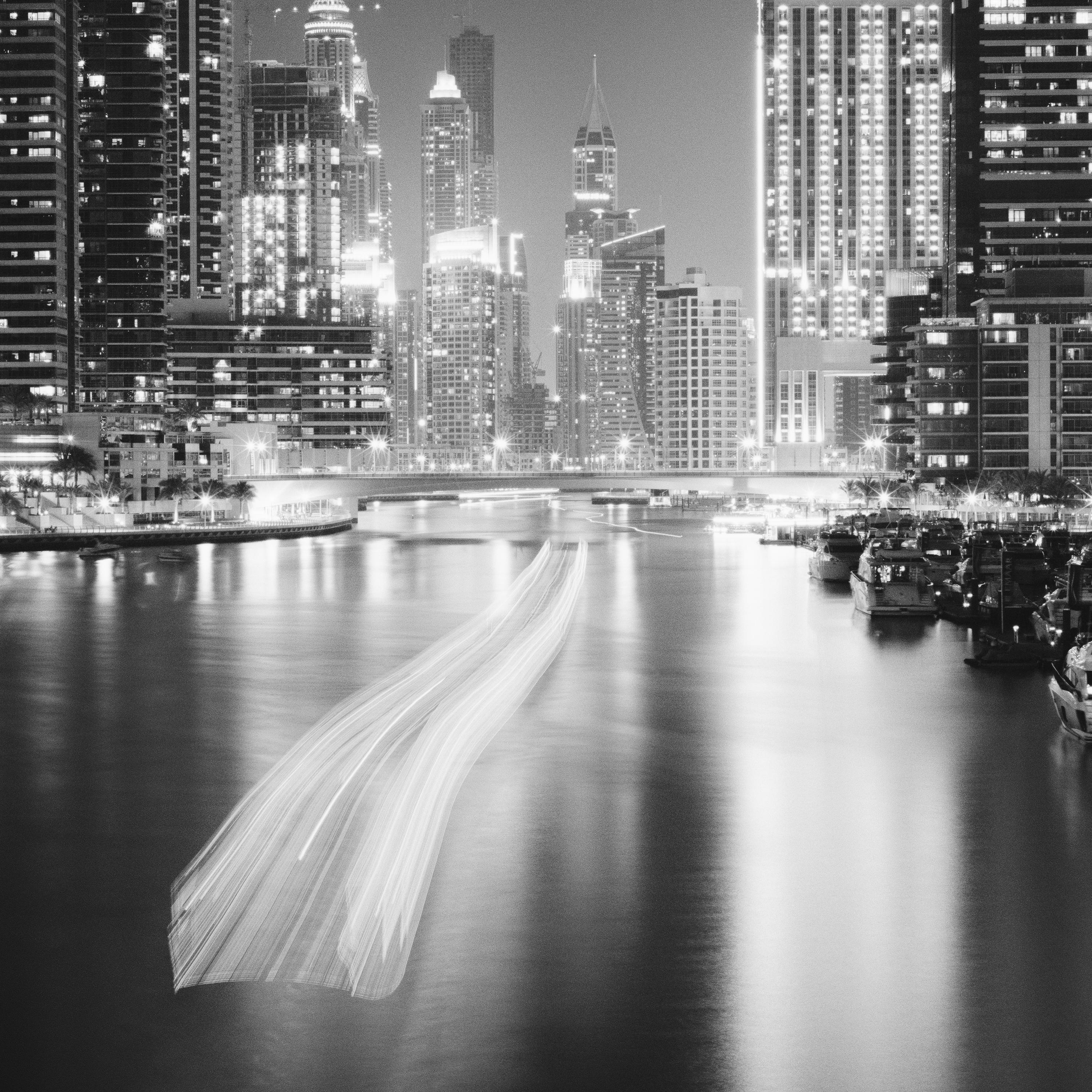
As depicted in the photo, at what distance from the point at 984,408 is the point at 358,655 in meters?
110

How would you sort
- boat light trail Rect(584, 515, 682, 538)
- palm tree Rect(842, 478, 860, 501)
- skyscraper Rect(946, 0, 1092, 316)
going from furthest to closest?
skyscraper Rect(946, 0, 1092, 316), palm tree Rect(842, 478, 860, 501), boat light trail Rect(584, 515, 682, 538)

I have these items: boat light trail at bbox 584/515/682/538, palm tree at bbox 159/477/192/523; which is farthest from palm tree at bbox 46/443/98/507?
boat light trail at bbox 584/515/682/538

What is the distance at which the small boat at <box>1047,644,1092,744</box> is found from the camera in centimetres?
2936

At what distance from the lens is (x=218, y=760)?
29.4 metres

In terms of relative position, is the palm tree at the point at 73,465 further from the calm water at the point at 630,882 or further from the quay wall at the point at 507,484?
the calm water at the point at 630,882

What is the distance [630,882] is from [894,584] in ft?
130

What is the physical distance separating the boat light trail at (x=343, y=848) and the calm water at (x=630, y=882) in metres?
0.42

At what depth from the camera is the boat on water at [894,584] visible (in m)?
57.4

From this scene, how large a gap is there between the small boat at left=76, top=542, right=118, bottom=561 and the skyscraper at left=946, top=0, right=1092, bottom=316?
358 feet

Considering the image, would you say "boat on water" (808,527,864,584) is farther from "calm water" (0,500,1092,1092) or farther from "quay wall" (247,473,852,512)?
"quay wall" (247,473,852,512)

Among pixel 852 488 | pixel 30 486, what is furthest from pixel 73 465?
pixel 852 488

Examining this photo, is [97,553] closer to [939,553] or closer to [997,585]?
[939,553]

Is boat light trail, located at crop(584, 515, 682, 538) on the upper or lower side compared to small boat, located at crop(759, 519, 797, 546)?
lower

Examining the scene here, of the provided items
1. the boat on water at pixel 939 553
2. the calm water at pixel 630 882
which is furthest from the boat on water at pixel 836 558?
the calm water at pixel 630 882
